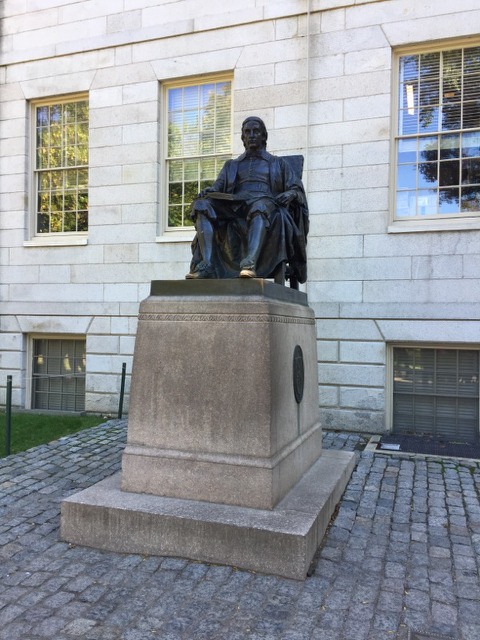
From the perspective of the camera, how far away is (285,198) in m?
5.06

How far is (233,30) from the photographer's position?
9195 millimetres

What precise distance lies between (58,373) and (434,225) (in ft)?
25.1

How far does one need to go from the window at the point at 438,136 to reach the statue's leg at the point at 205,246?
478 cm

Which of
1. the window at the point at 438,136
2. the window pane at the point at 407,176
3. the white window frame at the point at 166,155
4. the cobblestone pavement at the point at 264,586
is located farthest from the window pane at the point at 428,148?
the cobblestone pavement at the point at 264,586

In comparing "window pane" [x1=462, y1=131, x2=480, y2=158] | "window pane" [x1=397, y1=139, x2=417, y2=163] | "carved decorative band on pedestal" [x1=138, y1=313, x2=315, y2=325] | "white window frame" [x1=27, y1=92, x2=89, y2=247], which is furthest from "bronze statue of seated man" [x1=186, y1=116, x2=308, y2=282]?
"white window frame" [x1=27, y1=92, x2=89, y2=247]

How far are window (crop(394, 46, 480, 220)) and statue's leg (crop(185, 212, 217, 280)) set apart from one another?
478 cm

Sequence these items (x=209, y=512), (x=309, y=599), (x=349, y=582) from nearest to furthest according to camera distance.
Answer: (x=309, y=599), (x=349, y=582), (x=209, y=512)

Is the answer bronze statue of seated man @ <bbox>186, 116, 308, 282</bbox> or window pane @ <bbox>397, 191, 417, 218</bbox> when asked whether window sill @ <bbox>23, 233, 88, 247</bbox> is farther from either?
window pane @ <bbox>397, 191, 417, 218</bbox>

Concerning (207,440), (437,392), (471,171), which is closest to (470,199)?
(471,171)

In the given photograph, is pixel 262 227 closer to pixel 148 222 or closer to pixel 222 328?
pixel 222 328

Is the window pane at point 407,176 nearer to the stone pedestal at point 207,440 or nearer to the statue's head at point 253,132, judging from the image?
the statue's head at point 253,132

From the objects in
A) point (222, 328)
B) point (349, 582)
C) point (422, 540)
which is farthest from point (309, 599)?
point (222, 328)

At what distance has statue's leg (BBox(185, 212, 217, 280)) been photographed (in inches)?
186

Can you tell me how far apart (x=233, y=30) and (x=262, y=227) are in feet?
20.3
